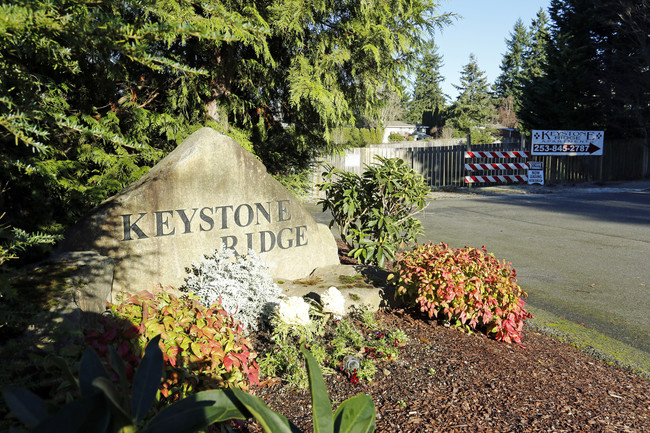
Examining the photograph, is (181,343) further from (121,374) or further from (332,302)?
(121,374)

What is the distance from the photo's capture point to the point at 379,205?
19.1 feet

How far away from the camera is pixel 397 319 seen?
436 cm

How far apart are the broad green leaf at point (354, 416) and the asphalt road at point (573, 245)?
3720 mm

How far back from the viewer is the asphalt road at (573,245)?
501 cm

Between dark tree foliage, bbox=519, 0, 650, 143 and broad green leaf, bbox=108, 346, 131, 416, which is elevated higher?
dark tree foliage, bbox=519, 0, 650, 143

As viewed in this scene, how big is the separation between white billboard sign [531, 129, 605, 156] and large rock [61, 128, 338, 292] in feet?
55.1

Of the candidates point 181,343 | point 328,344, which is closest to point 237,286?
point 328,344

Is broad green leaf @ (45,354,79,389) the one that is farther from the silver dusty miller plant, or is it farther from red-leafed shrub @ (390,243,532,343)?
red-leafed shrub @ (390,243,532,343)

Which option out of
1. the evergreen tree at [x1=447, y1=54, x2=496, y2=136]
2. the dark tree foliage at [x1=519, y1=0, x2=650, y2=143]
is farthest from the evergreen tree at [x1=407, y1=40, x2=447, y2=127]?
the dark tree foliage at [x1=519, y1=0, x2=650, y2=143]

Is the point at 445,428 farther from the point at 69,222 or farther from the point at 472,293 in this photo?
the point at 69,222

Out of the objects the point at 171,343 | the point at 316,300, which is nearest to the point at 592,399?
the point at 316,300

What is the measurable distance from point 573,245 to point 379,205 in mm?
4174

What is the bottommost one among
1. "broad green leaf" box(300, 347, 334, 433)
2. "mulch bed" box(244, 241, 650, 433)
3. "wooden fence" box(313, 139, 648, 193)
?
"mulch bed" box(244, 241, 650, 433)

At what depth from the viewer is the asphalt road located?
16.4 feet
